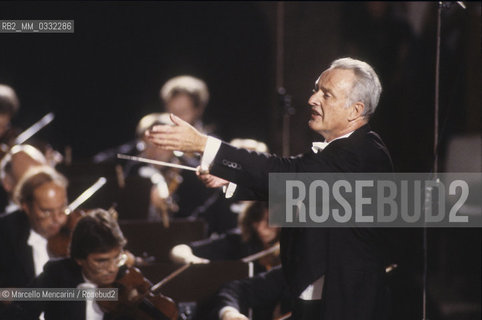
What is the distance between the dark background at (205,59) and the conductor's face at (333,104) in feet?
8.09

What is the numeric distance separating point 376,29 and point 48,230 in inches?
99.3

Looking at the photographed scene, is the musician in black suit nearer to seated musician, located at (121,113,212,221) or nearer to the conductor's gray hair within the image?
the conductor's gray hair

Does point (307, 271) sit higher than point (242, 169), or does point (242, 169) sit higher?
point (242, 169)

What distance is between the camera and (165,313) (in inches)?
105

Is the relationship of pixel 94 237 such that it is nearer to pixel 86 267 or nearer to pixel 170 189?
pixel 86 267

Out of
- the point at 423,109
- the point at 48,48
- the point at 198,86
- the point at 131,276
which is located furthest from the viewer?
the point at 48,48

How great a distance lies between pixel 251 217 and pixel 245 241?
130mm

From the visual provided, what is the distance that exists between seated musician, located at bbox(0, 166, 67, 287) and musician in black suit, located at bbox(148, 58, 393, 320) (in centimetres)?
132

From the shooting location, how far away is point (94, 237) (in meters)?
2.75

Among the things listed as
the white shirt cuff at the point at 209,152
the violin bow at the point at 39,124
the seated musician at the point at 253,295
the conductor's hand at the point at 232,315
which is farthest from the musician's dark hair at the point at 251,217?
the violin bow at the point at 39,124

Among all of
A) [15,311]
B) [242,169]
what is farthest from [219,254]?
[242,169]

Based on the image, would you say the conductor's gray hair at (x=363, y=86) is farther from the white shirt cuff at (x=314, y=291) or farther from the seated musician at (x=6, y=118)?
the seated musician at (x=6, y=118)

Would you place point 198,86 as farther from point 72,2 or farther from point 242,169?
point 242,169

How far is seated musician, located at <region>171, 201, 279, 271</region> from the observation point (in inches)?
132
